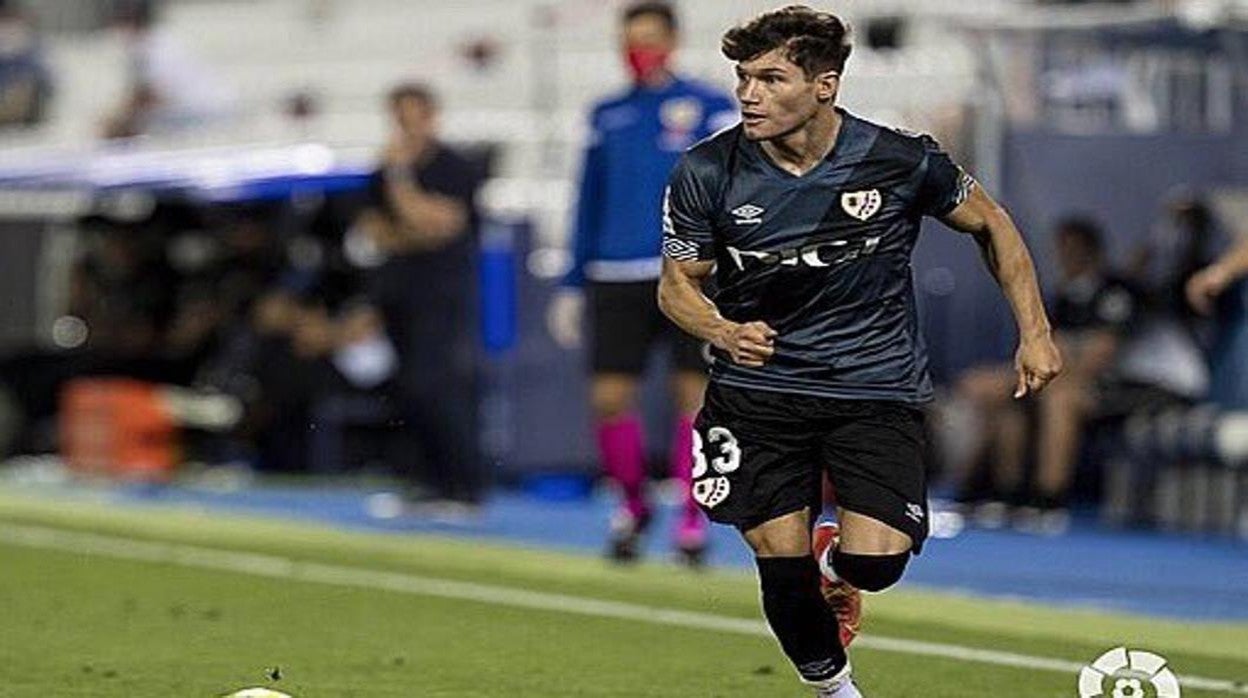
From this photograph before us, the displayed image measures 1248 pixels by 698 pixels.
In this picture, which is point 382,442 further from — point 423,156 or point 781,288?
point 781,288

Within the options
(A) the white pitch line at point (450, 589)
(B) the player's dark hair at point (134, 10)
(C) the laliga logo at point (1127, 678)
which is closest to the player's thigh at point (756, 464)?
(C) the laliga logo at point (1127, 678)

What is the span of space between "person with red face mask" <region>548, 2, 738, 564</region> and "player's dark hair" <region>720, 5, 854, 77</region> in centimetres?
605

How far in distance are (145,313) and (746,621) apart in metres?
11.6

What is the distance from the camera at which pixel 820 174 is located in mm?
8047

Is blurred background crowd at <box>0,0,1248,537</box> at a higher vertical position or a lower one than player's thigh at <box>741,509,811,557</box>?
lower

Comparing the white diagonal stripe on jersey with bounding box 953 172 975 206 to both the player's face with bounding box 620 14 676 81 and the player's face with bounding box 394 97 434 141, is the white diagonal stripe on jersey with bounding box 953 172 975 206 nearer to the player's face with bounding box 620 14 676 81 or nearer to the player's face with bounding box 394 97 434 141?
the player's face with bounding box 620 14 676 81

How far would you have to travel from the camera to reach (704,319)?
790 centimetres

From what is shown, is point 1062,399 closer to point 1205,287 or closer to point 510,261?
point 510,261

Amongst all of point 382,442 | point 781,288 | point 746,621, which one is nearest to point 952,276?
point 382,442

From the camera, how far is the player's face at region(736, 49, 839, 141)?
7.88 metres

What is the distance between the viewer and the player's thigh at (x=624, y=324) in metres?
14.2

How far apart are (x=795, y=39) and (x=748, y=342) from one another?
30.9 inches

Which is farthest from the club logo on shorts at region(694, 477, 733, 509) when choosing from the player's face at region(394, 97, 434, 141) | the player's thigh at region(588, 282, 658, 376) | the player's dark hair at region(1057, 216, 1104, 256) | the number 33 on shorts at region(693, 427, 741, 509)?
the player's face at region(394, 97, 434, 141)

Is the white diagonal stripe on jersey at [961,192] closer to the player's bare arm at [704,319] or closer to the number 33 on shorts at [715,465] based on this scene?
the player's bare arm at [704,319]
